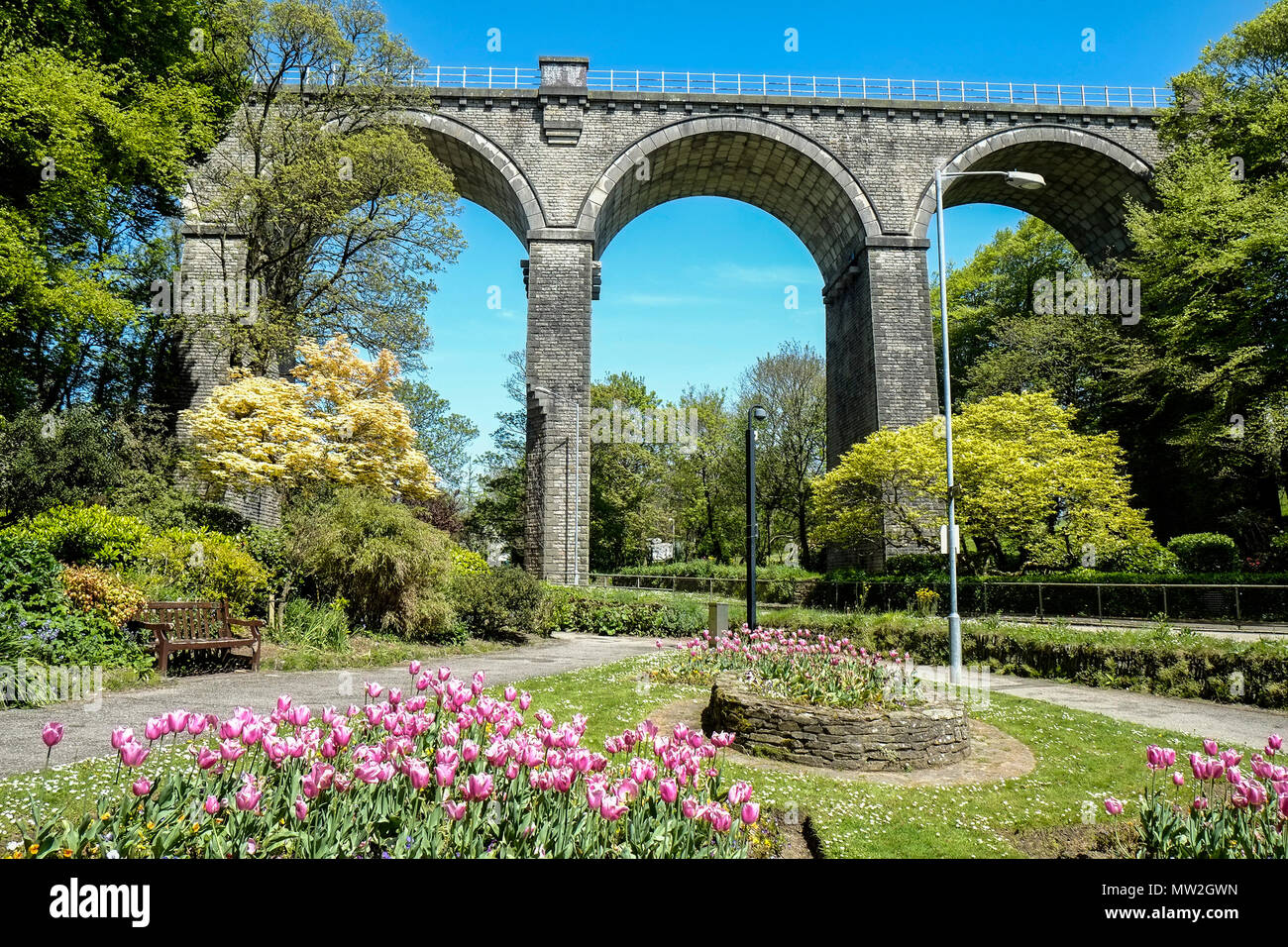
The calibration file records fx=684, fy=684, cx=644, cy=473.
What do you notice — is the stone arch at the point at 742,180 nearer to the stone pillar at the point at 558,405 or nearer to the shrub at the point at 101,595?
the stone pillar at the point at 558,405

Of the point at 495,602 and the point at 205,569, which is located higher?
the point at 205,569

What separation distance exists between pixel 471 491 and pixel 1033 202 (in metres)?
36.5

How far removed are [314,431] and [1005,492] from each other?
17.9 m

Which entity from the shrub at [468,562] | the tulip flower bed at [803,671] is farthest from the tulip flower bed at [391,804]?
the shrub at [468,562]

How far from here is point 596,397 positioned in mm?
40094

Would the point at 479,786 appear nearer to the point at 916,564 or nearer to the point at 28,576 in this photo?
the point at 28,576

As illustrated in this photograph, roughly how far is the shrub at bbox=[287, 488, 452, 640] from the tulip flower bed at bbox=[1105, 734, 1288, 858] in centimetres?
1180

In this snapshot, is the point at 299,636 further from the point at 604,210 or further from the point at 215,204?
the point at 604,210

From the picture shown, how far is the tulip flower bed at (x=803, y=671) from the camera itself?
6891 millimetres

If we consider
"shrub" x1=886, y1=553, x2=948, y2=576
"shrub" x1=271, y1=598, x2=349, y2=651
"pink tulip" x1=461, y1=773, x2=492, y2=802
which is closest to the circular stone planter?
"pink tulip" x1=461, y1=773, x2=492, y2=802

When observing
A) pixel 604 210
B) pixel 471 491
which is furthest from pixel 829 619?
pixel 471 491

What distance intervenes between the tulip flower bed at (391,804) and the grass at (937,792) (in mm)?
1105

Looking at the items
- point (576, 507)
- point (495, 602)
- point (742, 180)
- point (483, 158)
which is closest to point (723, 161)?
point (742, 180)

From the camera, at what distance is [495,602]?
48.8 feet
